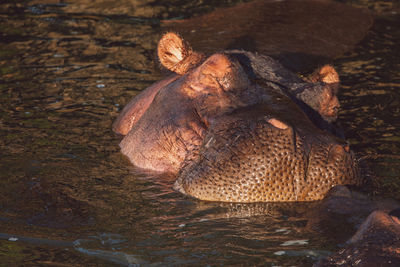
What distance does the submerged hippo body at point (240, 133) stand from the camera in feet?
14.3

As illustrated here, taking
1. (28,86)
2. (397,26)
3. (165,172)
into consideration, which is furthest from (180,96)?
(397,26)

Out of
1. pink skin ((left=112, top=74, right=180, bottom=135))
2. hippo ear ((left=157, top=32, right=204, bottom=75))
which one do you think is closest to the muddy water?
pink skin ((left=112, top=74, right=180, bottom=135))

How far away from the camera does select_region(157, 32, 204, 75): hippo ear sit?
19.1 ft

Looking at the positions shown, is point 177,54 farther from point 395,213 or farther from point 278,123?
point 395,213

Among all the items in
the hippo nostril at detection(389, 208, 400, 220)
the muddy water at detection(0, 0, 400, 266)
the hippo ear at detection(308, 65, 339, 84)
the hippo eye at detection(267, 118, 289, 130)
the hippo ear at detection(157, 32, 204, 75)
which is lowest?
the hippo nostril at detection(389, 208, 400, 220)

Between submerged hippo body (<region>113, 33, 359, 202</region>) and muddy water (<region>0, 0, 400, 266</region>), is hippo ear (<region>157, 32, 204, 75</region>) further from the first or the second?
muddy water (<region>0, 0, 400, 266</region>)

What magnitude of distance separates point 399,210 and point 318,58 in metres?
3.95

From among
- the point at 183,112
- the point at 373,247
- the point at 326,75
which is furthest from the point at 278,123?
the point at 326,75

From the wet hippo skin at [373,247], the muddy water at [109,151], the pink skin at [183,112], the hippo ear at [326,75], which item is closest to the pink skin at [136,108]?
the muddy water at [109,151]

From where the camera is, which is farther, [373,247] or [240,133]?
[240,133]

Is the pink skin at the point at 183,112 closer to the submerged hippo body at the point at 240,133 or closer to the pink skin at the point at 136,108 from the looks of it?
the submerged hippo body at the point at 240,133

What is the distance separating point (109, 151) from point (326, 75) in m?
1.84

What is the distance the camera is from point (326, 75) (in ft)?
19.4

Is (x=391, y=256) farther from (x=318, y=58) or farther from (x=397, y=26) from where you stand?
(x=397, y=26)
